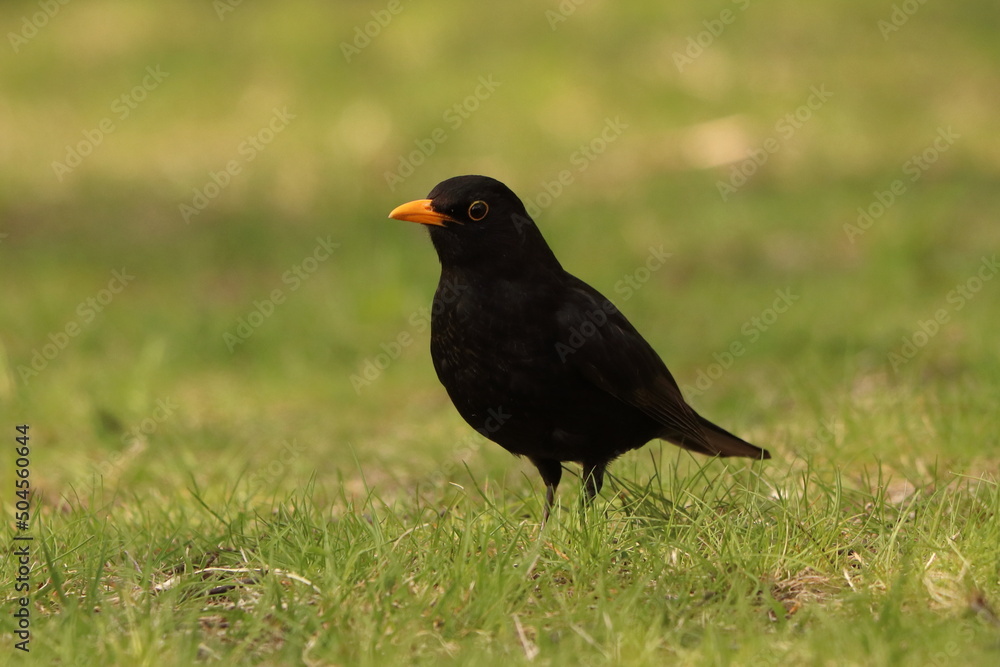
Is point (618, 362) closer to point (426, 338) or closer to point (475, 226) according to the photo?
point (475, 226)

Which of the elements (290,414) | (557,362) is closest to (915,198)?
(290,414)

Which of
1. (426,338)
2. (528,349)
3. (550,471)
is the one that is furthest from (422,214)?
(426,338)

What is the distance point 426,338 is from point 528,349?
447 centimetres

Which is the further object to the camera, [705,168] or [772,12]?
[772,12]

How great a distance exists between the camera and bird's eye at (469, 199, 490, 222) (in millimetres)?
4379

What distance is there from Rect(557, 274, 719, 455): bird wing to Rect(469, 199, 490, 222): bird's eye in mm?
397

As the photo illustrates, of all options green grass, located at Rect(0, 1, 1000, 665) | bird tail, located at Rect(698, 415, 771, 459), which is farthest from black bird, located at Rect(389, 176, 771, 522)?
green grass, located at Rect(0, 1, 1000, 665)

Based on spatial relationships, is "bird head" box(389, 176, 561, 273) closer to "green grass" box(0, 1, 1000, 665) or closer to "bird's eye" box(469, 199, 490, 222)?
"bird's eye" box(469, 199, 490, 222)

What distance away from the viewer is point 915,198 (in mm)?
10102

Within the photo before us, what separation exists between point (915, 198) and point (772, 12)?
16.2 feet

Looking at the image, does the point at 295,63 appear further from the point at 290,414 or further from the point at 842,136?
the point at 290,414

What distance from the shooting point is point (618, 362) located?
4340mm

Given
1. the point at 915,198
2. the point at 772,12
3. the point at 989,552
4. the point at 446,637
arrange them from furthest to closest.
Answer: the point at 772,12, the point at 915,198, the point at 989,552, the point at 446,637

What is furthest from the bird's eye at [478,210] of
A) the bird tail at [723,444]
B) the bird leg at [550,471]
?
the bird tail at [723,444]
